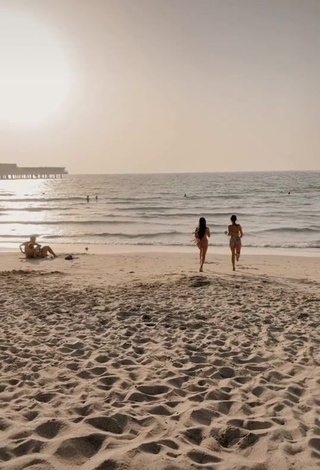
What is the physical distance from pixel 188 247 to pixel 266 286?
474 inches

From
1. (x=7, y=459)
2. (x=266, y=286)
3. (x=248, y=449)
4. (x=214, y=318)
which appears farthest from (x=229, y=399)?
(x=266, y=286)

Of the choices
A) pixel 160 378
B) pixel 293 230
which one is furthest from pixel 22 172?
pixel 160 378

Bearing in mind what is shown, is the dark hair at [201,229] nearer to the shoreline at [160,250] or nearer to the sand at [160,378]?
the sand at [160,378]

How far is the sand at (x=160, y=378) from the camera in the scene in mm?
3562

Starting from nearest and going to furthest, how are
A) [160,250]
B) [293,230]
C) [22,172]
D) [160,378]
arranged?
[160,378] → [160,250] → [293,230] → [22,172]

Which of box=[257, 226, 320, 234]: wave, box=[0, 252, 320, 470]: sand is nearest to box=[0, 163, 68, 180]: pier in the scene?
box=[257, 226, 320, 234]: wave

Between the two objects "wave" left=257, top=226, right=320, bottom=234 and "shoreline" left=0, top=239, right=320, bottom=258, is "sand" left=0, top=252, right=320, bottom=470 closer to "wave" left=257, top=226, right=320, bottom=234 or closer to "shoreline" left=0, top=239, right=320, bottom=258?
"shoreline" left=0, top=239, right=320, bottom=258

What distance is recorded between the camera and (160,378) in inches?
199

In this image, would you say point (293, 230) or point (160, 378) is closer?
point (160, 378)

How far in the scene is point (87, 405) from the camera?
4367mm

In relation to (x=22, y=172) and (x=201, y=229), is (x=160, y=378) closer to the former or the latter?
(x=201, y=229)

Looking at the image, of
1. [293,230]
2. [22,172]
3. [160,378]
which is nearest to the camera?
[160,378]

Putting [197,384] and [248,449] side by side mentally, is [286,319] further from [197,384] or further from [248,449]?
[248,449]

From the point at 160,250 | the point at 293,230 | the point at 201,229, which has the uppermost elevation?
the point at 201,229
